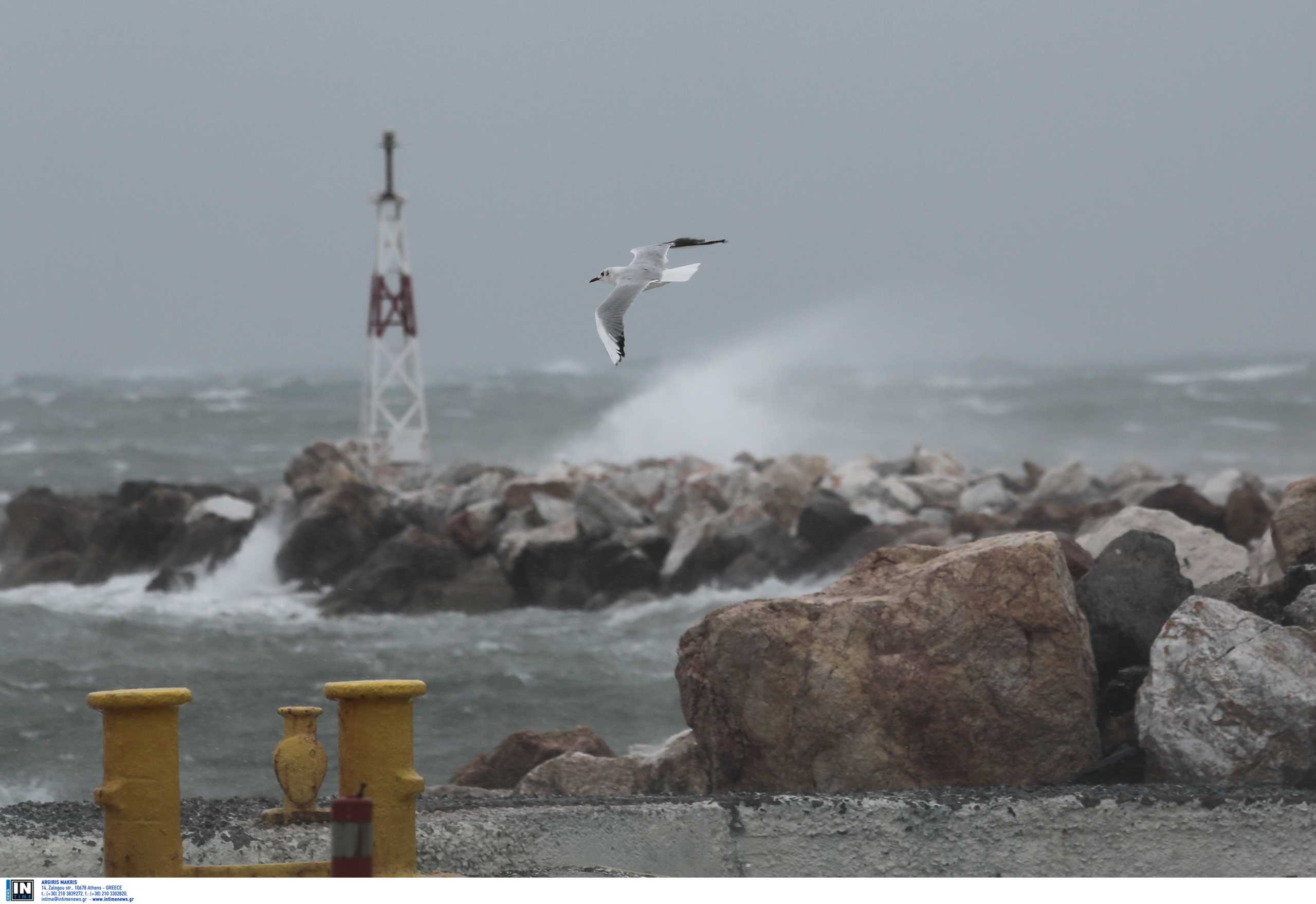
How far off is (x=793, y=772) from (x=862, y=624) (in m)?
0.54

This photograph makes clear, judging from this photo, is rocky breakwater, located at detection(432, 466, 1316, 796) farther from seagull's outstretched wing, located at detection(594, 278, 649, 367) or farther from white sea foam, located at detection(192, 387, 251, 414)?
white sea foam, located at detection(192, 387, 251, 414)

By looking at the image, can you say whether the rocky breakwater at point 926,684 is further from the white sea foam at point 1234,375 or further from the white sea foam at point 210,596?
the white sea foam at point 1234,375

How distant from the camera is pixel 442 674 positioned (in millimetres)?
11688

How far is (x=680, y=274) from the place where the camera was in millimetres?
6141

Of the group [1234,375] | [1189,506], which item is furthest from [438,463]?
[1234,375]

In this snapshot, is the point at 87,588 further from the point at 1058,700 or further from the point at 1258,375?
the point at 1258,375

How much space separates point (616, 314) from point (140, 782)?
2344 mm

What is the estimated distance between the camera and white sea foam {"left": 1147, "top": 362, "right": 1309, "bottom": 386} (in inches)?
2069

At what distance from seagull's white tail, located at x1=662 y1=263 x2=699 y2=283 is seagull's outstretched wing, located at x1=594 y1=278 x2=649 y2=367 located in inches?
3.0

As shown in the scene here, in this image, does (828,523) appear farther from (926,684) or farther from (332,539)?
(926,684)

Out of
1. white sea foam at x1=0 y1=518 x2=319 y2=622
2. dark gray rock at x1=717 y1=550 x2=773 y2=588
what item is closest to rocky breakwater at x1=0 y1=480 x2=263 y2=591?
white sea foam at x1=0 y1=518 x2=319 y2=622

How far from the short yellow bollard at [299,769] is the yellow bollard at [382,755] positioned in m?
0.36

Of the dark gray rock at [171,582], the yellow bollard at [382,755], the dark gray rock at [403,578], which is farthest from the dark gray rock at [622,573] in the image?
the yellow bollard at [382,755]

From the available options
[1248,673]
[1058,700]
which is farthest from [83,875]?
[1248,673]
